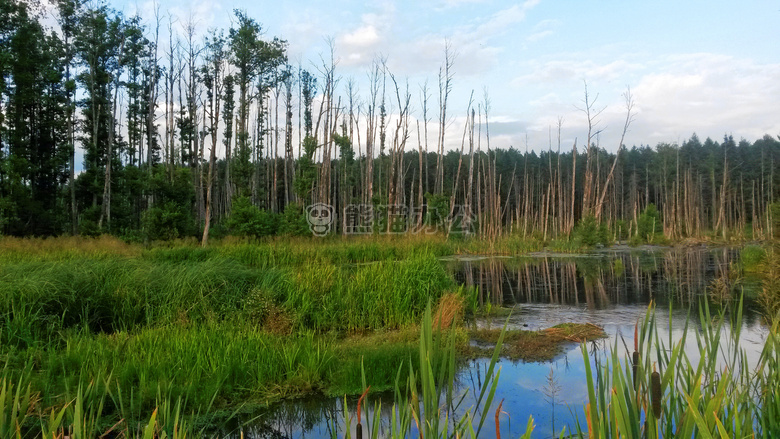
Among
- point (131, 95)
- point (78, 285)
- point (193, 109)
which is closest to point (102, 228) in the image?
point (193, 109)

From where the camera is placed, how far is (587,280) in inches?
535

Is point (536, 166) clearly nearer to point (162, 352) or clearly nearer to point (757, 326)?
point (757, 326)

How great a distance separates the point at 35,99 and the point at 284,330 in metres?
23.7

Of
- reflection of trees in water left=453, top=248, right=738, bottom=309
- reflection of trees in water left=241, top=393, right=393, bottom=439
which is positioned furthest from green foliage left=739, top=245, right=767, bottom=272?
reflection of trees in water left=241, top=393, right=393, bottom=439

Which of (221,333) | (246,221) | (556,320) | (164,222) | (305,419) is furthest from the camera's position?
(246,221)

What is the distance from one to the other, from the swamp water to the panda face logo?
5.98 m

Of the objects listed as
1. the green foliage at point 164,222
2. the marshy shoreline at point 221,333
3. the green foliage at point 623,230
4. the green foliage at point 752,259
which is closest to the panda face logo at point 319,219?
the green foliage at point 164,222

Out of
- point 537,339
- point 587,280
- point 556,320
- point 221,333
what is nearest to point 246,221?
point 587,280

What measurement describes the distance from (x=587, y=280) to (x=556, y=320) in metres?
5.86

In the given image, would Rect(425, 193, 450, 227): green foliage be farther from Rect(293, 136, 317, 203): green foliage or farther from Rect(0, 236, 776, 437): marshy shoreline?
Rect(0, 236, 776, 437): marshy shoreline

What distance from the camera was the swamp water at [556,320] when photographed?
434 centimetres

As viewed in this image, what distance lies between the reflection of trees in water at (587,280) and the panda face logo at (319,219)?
6.57 meters

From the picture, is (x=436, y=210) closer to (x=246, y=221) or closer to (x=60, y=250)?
(x=246, y=221)

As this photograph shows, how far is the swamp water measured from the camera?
4.34 m
